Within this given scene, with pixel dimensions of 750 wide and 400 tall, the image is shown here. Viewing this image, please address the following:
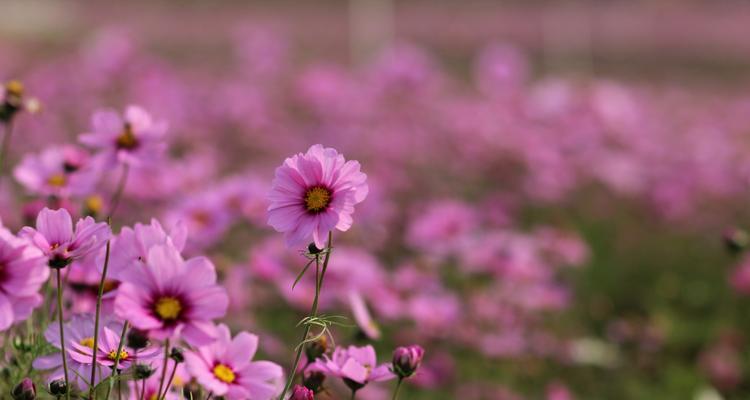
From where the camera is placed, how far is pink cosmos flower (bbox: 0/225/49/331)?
37.8 inches

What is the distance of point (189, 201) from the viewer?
7.78 feet

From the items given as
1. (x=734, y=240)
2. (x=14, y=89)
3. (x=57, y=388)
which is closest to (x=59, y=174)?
(x=14, y=89)

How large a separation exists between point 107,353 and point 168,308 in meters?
0.21

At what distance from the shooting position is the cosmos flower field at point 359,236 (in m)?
1.12

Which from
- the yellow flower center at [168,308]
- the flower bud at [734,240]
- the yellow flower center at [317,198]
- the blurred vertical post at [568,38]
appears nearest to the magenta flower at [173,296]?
the yellow flower center at [168,308]

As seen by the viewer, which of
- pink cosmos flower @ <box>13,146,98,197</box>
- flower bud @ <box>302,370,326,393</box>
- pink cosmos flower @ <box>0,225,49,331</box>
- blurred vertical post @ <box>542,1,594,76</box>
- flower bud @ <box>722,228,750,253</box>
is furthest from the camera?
blurred vertical post @ <box>542,1,594,76</box>

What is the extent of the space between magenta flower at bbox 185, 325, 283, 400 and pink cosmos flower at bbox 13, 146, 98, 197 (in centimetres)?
68

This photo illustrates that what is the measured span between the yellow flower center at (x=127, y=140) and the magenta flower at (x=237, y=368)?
57 centimetres

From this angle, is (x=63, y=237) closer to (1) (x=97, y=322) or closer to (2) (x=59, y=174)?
(1) (x=97, y=322)

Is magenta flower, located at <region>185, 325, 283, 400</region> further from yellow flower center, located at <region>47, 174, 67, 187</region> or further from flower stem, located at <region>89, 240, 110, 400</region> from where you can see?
yellow flower center, located at <region>47, 174, 67, 187</region>

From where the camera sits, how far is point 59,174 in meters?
1.82

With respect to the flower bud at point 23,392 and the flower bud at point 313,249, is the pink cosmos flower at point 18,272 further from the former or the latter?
the flower bud at point 313,249

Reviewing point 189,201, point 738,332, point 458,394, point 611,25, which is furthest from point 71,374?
point 611,25

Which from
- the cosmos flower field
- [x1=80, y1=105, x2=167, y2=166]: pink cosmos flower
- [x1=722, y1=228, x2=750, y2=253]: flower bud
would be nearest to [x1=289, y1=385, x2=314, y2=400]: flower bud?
the cosmos flower field
